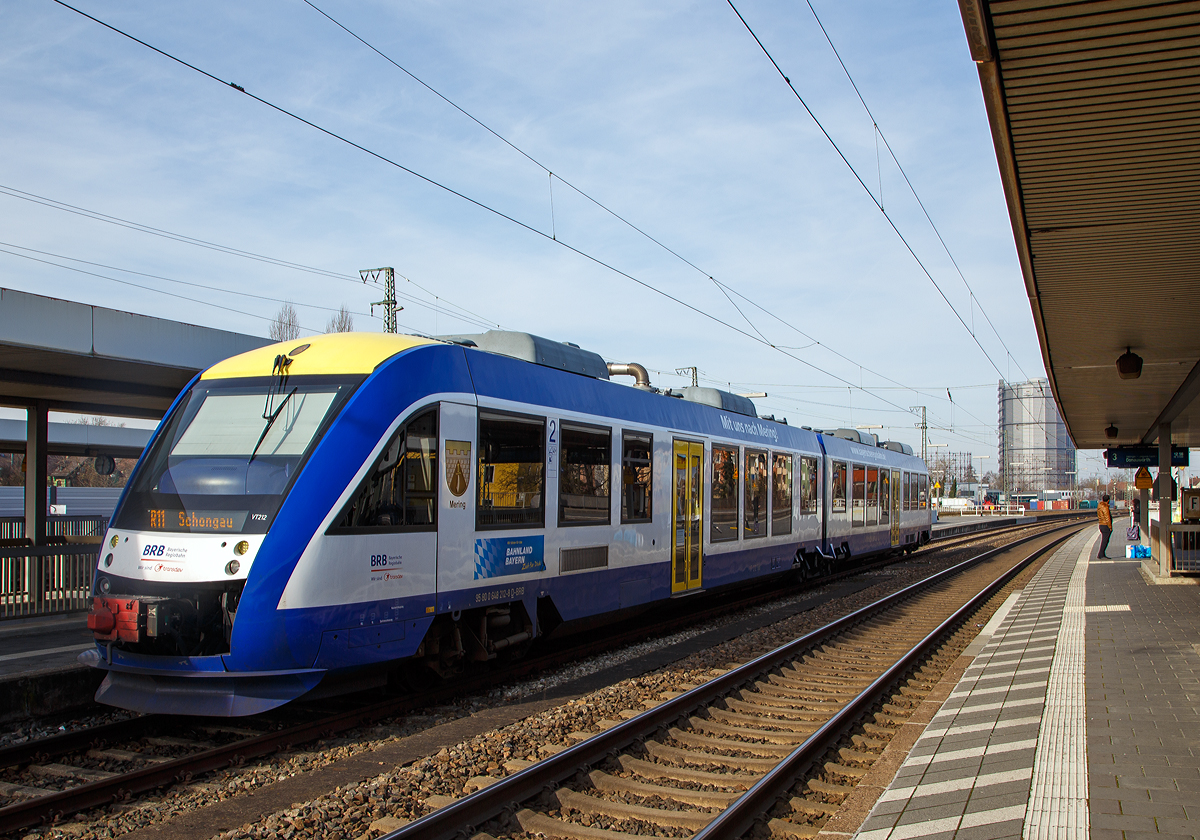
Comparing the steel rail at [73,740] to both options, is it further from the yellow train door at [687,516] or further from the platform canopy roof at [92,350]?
the yellow train door at [687,516]

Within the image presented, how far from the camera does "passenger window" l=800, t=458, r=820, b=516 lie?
17641 mm

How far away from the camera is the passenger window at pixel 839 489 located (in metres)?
19.7

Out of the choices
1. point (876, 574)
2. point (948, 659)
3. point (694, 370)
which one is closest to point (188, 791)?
point (948, 659)

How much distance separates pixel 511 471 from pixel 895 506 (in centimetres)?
1957

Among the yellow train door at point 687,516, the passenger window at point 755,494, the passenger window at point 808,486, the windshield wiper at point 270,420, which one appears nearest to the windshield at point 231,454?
the windshield wiper at point 270,420

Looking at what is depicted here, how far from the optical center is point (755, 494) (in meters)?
15.1

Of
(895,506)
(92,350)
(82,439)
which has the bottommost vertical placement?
(895,506)

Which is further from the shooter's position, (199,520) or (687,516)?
(687,516)

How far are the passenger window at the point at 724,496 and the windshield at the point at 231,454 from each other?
742 centimetres

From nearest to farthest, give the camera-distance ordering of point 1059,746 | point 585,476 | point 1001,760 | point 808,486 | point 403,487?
point 1001,760, point 1059,746, point 403,487, point 585,476, point 808,486

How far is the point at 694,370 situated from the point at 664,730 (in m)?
40.9

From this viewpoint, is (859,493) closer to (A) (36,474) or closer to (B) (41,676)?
(A) (36,474)

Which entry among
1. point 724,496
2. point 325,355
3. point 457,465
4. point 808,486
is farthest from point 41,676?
point 808,486

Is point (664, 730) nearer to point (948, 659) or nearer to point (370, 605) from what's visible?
point (370, 605)
